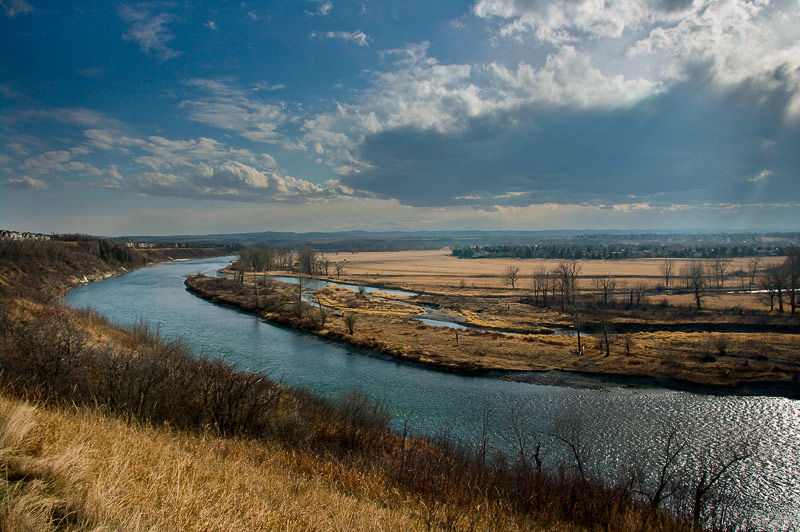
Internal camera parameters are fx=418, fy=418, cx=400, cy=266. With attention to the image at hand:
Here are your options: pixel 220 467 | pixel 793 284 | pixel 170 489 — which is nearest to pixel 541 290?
pixel 793 284

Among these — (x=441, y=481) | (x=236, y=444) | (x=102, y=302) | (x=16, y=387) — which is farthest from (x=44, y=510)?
(x=102, y=302)

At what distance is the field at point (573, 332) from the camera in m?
Answer: 30.4

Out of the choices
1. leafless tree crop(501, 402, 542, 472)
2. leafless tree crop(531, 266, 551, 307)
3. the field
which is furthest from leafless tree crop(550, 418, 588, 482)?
leafless tree crop(531, 266, 551, 307)

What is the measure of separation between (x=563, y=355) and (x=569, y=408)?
1084 centimetres

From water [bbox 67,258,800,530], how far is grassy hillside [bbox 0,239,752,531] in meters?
2.95

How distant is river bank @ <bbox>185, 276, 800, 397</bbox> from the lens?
28.4 m

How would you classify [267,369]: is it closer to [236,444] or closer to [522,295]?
[236,444]

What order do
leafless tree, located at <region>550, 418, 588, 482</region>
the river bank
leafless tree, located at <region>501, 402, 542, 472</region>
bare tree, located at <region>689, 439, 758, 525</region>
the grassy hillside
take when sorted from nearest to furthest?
the grassy hillside → bare tree, located at <region>689, 439, 758, 525</region> → leafless tree, located at <region>501, 402, 542, 472</region> → leafless tree, located at <region>550, 418, 588, 482</region> → the river bank

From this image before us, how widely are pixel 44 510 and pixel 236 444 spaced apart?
6.53m

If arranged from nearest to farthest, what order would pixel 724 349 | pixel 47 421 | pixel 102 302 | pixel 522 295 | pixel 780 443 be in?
1. pixel 47 421
2. pixel 780 443
3. pixel 724 349
4. pixel 102 302
5. pixel 522 295

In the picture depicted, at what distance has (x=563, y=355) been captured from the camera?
34312 mm

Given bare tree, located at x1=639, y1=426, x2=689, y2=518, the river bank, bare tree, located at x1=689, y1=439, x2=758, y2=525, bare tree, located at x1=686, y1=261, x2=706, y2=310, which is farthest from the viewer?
bare tree, located at x1=686, y1=261, x2=706, y2=310

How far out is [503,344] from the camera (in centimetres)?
3753

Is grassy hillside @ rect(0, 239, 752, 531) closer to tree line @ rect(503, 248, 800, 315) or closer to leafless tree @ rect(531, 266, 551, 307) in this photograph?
tree line @ rect(503, 248, 800, 315)
